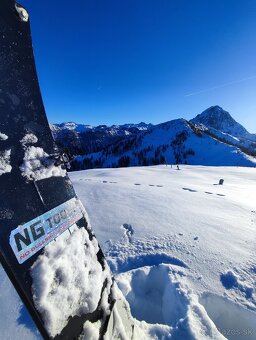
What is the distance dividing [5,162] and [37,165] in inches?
8.9

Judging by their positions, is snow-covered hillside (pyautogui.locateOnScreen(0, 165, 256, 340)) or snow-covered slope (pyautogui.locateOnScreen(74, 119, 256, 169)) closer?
snow-covered hillside (pyautogui.locateOnScreen(0, 165, 256, 340))

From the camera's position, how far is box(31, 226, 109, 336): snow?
1.20m

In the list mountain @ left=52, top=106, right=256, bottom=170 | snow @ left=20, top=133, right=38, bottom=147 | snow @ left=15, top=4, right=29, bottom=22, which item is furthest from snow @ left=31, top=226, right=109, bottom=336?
mountain @ left=52, top=106, right=256, bottom=170

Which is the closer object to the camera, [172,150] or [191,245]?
[191,245]

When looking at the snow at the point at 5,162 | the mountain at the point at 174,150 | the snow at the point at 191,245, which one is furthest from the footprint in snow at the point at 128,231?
the mountain at the point at 174,150

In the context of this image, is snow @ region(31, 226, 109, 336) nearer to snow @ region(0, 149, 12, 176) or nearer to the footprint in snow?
snow @ region(0, 149, 12, 176)

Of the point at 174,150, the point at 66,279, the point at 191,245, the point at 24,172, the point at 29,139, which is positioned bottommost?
the point at 174,150

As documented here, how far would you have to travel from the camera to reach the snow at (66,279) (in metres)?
1.20

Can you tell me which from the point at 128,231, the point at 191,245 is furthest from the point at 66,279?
the point at 128,231

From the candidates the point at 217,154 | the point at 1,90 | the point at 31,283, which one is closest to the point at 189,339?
the point at 31,283

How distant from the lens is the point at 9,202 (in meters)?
1.14

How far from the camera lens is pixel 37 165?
1378 mm

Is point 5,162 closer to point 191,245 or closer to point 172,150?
point 191,245

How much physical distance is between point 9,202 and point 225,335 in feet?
7.43
